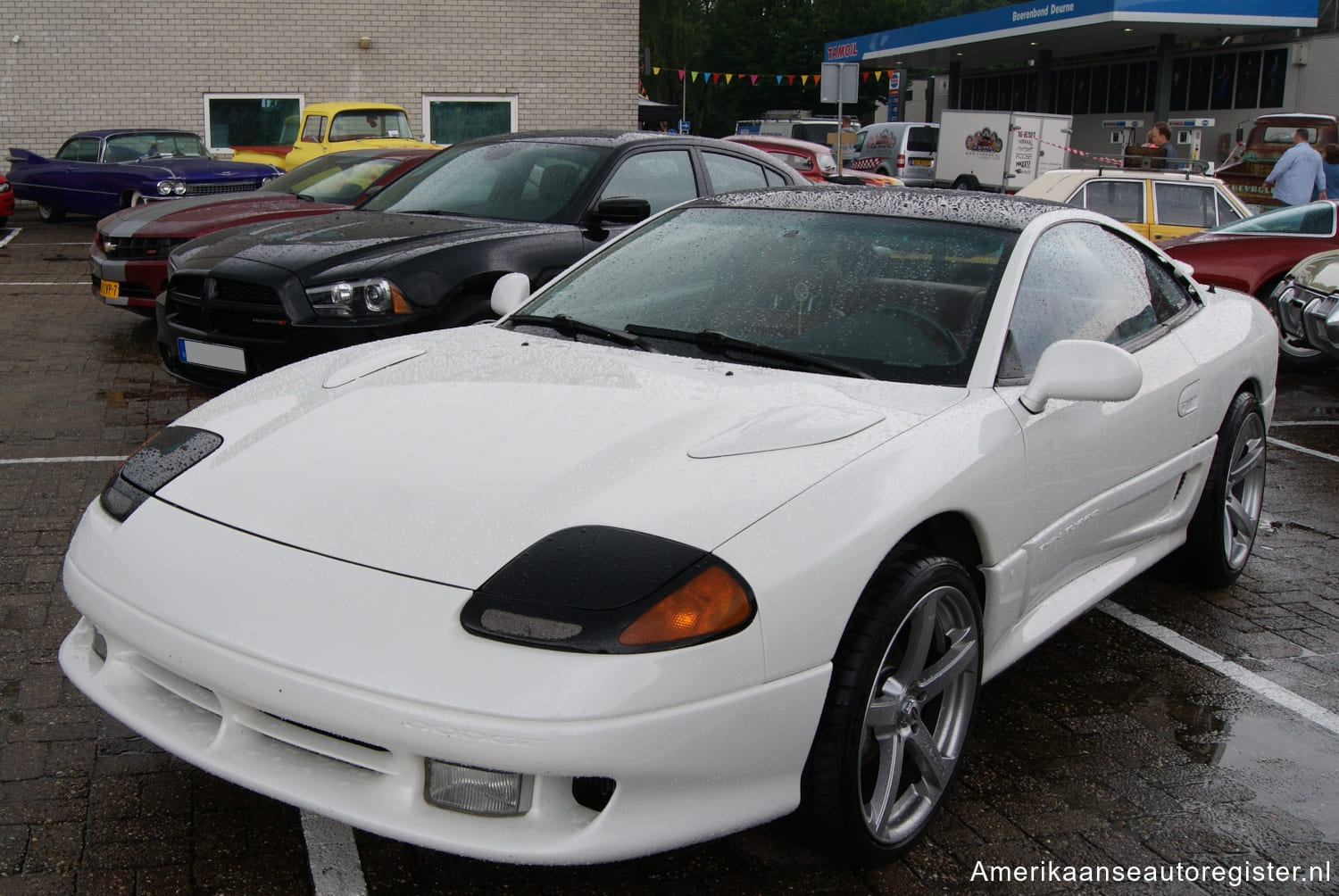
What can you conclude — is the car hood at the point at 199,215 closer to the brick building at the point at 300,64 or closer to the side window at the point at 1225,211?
the side window at the point at 1225,211

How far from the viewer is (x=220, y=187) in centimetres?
1424

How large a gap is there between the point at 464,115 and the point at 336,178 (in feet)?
43.9

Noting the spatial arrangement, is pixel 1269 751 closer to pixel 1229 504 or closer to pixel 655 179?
pixel 1229 504

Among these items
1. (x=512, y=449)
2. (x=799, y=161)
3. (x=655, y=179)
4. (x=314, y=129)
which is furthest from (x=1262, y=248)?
(x=314, y=129)

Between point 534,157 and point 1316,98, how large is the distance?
33446 millimetres

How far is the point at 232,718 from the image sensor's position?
2373 mm

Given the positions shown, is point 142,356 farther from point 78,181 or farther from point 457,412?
point 78,181

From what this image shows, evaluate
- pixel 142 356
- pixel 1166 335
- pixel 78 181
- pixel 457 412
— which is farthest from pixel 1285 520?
pixel 78 181

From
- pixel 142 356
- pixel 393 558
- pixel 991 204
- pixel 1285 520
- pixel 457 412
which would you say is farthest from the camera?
pixel 142 356

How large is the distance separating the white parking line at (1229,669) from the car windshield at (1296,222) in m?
7.24

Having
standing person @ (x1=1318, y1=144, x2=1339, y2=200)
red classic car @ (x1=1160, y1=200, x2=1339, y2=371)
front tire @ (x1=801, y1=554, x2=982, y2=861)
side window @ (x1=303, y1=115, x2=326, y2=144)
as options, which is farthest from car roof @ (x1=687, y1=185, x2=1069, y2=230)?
side window @ (x1=303, y1=115, x2=326, y2=144)

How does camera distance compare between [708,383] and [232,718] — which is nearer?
[232,718]

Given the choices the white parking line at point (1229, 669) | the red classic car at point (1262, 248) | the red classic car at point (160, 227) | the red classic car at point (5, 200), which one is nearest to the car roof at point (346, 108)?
the red classic car at point (5, 200)

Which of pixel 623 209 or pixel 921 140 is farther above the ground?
pixel 921 140
